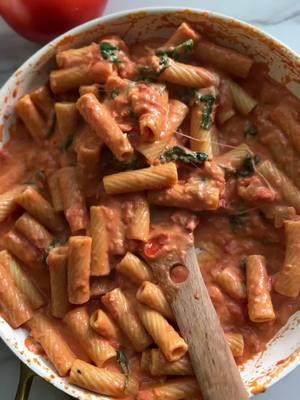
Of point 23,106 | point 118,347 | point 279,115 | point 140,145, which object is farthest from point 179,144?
point 118,347

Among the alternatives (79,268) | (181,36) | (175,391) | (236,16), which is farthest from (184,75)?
(175,391)

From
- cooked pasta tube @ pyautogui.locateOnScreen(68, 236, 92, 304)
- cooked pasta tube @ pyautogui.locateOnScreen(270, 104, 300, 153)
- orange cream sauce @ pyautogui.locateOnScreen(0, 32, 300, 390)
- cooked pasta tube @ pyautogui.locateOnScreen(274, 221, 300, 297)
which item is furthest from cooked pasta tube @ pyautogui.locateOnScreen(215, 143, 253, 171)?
cooked pasta tube @ pyautogui.locateOnScreen(68, 236, 92, 304)

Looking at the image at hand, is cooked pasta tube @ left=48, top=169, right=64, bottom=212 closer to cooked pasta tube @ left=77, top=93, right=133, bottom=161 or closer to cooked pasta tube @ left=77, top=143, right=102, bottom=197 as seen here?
A: cooked pasta tube @ left=77, top=143, right=102, bottom=197

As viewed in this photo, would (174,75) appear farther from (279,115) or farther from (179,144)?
(279,115)

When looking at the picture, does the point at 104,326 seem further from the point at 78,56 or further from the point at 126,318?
the point at 78,56

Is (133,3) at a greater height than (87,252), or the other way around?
(133,3)

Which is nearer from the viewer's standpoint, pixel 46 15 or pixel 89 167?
pixel 89 167

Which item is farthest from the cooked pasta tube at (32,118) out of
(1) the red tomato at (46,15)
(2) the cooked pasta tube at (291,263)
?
(2) the cooked pasta tube at (291,263)
